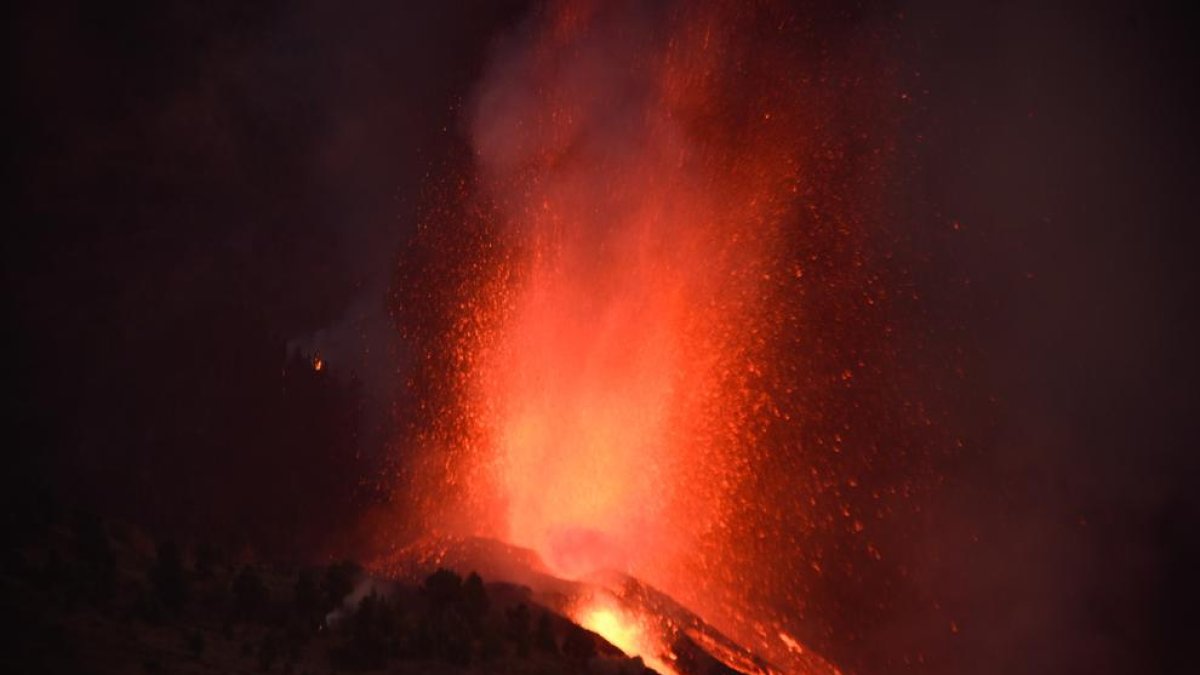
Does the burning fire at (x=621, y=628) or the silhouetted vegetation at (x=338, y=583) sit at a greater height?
the silhouetted vegetation at (x=338, y=583)

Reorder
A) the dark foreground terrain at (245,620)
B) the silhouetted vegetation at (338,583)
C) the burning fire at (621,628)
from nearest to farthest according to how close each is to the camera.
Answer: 1. the dark foreground terrain at (245,620)
2. the silhouetted vegetation at (338,583)
3. the burning fire at (621,628)

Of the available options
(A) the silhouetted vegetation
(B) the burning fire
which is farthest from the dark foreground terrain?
(B) the burning fire

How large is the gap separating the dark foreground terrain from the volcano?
107 inches

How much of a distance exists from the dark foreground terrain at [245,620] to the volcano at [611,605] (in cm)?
271

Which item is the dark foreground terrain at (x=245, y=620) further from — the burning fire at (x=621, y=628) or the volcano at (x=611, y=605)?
the volcano at (x=611, y=605)

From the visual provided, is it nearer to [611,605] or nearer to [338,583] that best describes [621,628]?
[611,605]

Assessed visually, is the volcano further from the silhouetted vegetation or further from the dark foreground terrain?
the silhouetted vegetation

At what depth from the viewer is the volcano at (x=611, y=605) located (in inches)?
1097

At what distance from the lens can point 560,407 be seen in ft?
128

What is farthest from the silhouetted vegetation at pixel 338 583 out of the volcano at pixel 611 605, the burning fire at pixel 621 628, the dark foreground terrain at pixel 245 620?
the burning fire at pixel 621 628

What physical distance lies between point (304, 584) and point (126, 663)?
20.5ft

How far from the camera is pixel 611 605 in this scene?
29.9 metres

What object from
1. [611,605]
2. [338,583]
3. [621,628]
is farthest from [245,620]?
[611,605]

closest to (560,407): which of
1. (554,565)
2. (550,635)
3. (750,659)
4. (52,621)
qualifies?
(554,565)
